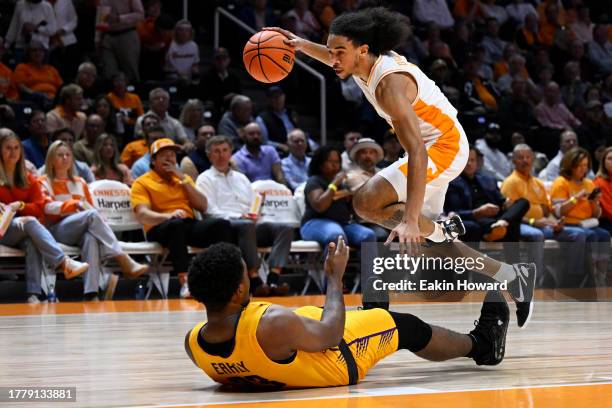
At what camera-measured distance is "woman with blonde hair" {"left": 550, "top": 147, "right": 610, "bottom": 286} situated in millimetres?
10609

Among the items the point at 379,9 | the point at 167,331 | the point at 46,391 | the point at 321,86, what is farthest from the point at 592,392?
the point at 321,86

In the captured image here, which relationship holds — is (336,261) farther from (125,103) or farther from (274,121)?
(274,121)

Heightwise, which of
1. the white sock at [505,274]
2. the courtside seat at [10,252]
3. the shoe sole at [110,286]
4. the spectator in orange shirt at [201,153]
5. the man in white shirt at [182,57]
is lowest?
the shoe sole at [110,286]

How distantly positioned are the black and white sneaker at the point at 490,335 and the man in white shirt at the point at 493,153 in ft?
25.7

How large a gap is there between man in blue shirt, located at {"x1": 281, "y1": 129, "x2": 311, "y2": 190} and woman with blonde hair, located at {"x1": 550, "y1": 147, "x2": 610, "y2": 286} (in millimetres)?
2602

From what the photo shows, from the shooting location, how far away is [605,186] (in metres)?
10.8

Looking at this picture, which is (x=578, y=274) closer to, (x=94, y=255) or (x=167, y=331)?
(x=94, y=255)

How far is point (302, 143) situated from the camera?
10.5 m

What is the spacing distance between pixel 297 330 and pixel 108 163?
6265 millimetres

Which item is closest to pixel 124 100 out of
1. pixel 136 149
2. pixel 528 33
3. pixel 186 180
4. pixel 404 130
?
pixel 136 149

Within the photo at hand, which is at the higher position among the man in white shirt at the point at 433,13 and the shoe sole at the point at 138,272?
the man in white shirt at the point at 433,13

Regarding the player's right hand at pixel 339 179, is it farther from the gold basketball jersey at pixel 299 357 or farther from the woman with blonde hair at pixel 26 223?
the gold basketball jersey at pixel 299 357

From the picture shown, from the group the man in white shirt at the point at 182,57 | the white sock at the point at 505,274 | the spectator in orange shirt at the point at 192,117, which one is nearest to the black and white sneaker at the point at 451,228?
the white sock at the point at 505,274

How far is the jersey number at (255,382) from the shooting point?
3463 mm
